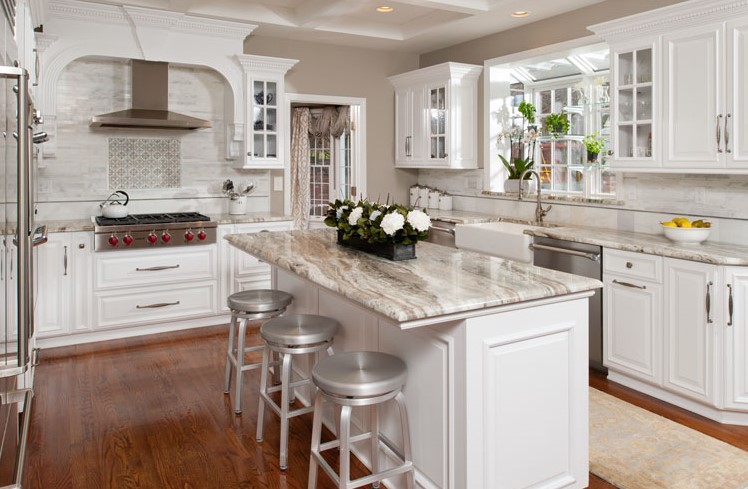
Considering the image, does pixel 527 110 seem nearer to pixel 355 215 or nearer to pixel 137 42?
pixel 355 215

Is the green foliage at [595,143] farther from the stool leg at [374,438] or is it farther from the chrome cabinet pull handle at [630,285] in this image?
the stool leg at [374,438]

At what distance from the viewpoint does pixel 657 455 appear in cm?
292

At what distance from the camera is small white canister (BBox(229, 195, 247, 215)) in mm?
5641

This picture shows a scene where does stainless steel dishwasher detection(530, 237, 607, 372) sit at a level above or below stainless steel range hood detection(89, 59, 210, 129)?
below

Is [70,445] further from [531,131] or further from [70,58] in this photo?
[531,131]

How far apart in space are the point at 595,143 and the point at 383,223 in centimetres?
288

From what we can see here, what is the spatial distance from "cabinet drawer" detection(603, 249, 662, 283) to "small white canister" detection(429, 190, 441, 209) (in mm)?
2729

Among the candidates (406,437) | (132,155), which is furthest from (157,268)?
(406,437)

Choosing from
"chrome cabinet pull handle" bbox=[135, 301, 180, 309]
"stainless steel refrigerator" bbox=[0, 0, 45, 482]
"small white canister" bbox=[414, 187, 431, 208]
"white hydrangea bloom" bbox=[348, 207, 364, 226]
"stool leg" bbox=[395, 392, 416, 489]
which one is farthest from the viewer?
"small white canister" bbox=[414, 187, 431, 208]

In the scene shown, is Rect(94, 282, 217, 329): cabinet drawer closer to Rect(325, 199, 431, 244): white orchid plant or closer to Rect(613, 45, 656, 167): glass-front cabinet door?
Rect(325, 199, 431, 244): white orchid plant

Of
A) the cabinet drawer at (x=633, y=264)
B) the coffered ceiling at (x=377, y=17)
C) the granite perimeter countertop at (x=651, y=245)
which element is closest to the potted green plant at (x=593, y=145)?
the granite perimeter countertop at (x=651, y=245)

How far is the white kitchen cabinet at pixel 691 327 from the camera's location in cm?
326

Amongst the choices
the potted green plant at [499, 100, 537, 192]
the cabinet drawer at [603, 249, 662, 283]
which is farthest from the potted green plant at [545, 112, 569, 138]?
the cabinet drawer at [603, 249, 662, 283]

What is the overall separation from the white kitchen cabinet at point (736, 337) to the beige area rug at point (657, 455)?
0.30m
